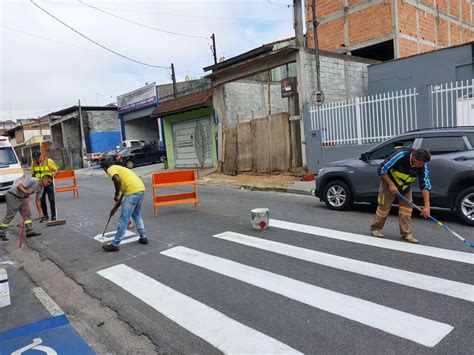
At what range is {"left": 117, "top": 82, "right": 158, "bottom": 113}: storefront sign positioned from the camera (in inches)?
1209

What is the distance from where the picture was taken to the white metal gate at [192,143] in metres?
21.1

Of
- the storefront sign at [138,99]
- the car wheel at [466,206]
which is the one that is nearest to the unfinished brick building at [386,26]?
the storefront sign at [138,99]

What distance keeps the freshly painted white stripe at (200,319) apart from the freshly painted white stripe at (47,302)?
0.78m

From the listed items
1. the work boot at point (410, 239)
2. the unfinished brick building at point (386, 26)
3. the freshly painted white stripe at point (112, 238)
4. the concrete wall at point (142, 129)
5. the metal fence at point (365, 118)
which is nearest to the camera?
the work boot at point (410, 239)

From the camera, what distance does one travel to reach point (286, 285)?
457 cm

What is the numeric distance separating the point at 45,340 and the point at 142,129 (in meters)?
34.0

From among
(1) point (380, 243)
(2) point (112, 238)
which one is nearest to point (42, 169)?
(2) point (112, 238)

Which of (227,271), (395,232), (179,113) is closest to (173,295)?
(227,271)

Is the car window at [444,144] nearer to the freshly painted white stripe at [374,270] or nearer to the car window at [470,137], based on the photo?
the car window at [470,137]

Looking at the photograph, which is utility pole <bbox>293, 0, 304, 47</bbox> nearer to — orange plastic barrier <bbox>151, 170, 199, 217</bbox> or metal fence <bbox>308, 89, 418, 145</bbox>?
metal fence <bbox>308, 89, 418, 145</bbox>

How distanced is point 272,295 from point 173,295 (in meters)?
1.16

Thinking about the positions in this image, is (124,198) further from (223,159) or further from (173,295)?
(223,159)

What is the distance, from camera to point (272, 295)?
4.30 m

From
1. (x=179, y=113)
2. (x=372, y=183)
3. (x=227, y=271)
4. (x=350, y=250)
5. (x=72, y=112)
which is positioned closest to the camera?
(x=227, y=271)
